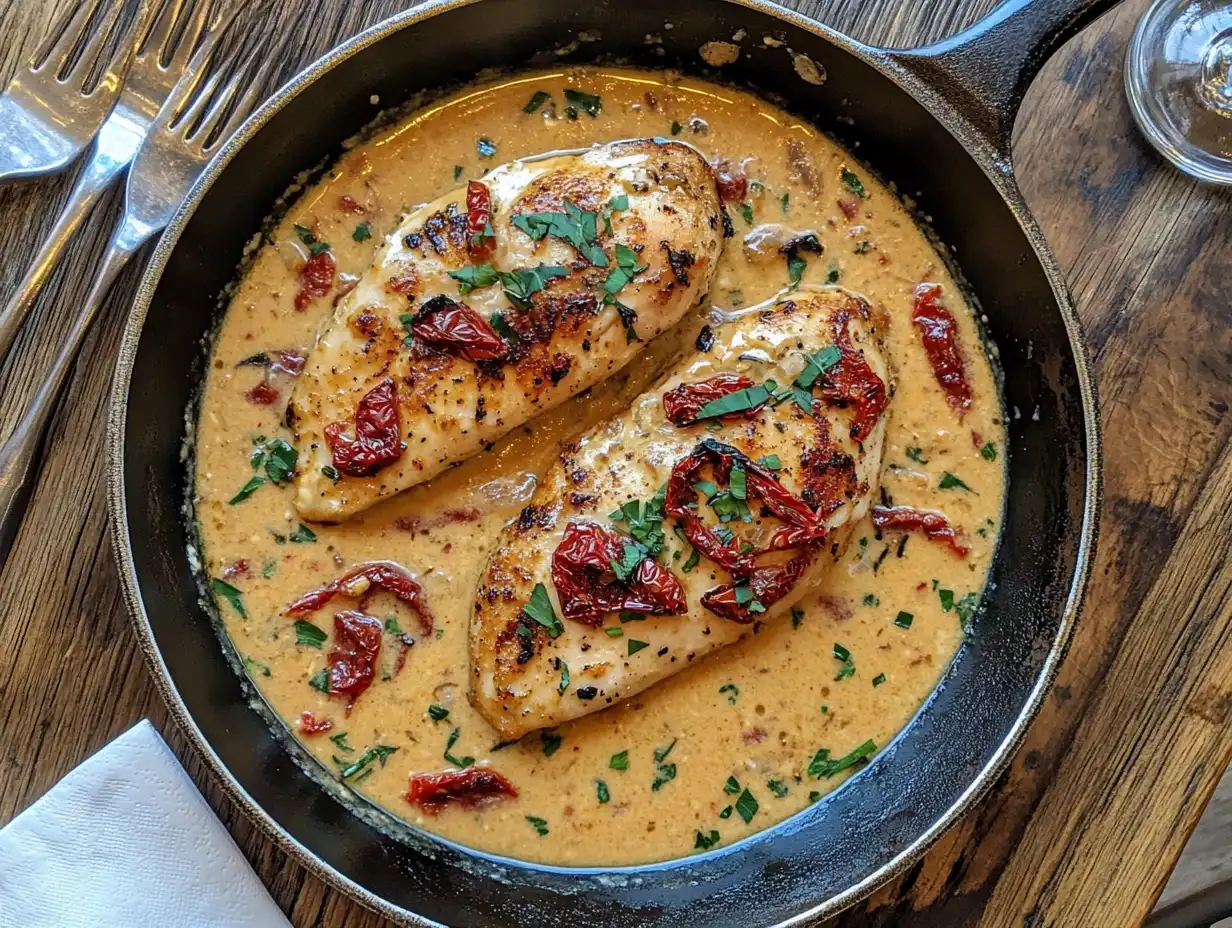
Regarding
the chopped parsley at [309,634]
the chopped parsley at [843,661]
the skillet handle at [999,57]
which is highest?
the skillet handle at [999,57]

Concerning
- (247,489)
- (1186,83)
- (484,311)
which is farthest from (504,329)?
(1186,83)

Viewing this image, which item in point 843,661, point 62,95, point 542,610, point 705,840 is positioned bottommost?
point 705,840

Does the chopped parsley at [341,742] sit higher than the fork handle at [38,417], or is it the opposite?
the fork handle at [38,417]

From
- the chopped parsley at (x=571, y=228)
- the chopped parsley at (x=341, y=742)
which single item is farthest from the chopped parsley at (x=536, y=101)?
the chopped parsley at (x=341, y=742)

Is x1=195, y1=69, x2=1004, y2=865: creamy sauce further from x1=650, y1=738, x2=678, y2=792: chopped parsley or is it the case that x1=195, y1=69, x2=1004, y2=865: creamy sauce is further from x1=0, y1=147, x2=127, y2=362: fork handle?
x1=0, y1=147, x2=127, y2=362: fork handle

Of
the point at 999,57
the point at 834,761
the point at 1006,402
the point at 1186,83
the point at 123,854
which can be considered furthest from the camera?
the point at 1186,83

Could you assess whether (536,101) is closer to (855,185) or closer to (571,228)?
(571,228)

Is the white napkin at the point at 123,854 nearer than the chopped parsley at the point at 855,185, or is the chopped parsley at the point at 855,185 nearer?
the white napkin at the point at 123,854

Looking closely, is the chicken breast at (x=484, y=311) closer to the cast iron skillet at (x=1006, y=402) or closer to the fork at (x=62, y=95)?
the cast iron skillet at (x=1006, y=402)

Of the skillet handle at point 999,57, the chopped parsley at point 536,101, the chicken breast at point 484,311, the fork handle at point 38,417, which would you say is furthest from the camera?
the chopped parsley at point 536,101
